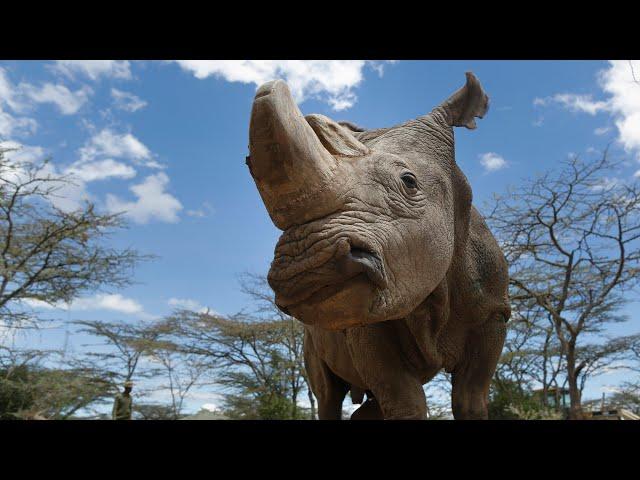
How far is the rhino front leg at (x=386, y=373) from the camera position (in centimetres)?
304

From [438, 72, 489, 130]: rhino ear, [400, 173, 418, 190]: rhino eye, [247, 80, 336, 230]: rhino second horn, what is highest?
[438, 72, 489, 130]: rhino ear

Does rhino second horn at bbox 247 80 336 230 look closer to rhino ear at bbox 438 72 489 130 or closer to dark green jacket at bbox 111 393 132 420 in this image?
rhino ear at bbox 438 72 489 130

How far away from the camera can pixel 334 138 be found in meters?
2.22

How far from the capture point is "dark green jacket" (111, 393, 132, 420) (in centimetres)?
1847

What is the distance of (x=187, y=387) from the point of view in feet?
67.5

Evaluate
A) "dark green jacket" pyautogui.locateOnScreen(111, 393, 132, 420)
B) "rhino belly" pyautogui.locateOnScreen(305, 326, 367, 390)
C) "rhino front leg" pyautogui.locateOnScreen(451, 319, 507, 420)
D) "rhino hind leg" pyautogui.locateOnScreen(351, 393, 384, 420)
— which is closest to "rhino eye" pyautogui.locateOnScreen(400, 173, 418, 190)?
"rhino front leg" pyautogui.locateOnScreen(451, 319, 507, 420)

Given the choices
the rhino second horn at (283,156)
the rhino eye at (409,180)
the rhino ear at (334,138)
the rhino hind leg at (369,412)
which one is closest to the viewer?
the rhino second horn at (283,156)

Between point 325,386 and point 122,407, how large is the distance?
1685 centimetres

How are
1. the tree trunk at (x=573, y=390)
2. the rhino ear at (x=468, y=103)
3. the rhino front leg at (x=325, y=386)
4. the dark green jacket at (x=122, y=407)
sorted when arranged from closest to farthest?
the rhino ear at (x=468, y=103) < the rhino front leg at (x=325, y=386) < the tree trunk at (x=573, y=390) < the dark green jacket at (x=122, y=407)

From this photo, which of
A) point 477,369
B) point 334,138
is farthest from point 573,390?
point 334,138

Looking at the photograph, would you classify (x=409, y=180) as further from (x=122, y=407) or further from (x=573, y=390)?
(x=122, y=407)

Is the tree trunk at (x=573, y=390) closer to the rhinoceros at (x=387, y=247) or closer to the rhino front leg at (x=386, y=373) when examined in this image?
the rhinoceros at (x=387, y=247)

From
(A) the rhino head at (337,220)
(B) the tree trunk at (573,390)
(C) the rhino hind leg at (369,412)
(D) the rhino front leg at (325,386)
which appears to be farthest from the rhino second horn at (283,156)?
(B) the tree trunk at (573,390)
